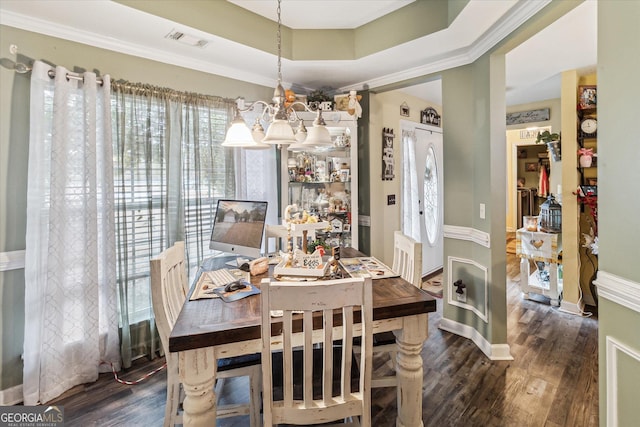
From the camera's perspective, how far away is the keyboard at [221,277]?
5.93 feet

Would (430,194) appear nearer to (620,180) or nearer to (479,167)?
(479,167)

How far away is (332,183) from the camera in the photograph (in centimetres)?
347

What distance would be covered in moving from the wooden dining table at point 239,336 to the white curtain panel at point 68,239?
1181 mm

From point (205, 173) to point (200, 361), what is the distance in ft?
6.31

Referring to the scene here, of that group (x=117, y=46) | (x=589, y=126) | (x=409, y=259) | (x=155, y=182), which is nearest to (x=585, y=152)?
(x=589, y=126)

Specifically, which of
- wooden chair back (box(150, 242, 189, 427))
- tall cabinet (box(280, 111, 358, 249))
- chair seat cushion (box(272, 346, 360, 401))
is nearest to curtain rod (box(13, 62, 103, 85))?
wooden chair back (box(150, 242, 189, 427))

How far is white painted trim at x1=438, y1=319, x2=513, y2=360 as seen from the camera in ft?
8.09

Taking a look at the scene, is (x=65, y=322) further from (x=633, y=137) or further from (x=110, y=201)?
(x=633, y=137)

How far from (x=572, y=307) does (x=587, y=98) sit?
2.13 metres

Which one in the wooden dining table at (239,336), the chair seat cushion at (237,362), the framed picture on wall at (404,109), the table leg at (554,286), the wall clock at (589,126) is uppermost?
the framed picture on wall at (404,109)

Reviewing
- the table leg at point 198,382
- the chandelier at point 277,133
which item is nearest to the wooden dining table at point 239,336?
the table leg at point 198,382

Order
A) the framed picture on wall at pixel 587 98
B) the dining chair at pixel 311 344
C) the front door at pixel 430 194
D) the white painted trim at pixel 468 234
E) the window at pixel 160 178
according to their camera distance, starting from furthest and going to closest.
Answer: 1. the front door at pixel 430 194
2. the framed picture on wall at pixel 587 98
3. the white painted trim at pixel 468 234
4. the window at pixel 160 178
5. the dining chair at pixel 311 344

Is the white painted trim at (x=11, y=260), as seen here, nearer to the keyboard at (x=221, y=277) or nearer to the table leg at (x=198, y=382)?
the keyboard at (x=221, y=277)

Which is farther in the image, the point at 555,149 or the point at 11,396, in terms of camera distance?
the point at 555,149
